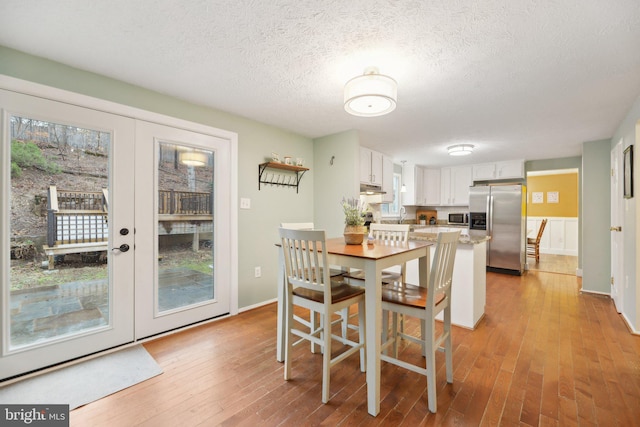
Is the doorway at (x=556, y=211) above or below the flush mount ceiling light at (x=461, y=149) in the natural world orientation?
below

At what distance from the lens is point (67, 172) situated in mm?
2111

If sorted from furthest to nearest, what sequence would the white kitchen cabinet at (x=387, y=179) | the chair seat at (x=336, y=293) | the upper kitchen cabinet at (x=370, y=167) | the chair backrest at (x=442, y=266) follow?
the white kitchen cabinet at (x=387, y=179), the upper kitchen cabinet at (x=370, y=167), the chair seat at (x=336, y=293), the chair backrest at (x=442, y=266)

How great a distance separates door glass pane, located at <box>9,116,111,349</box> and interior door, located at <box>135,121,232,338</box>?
28 centimetres

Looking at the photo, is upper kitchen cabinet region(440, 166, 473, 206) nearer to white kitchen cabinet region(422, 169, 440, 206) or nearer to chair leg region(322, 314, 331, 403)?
white kitchen cabinet region(422, 169, 440, 206)

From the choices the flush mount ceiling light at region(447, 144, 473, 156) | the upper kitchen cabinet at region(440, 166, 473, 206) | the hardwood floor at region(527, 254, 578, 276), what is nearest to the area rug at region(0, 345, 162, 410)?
the flush mount ceiling light at region(447, 144, 473, 156)

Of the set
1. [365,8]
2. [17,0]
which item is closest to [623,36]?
[365,8]

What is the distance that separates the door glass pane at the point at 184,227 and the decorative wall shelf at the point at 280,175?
2.07 ft

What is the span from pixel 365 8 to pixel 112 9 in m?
1.39

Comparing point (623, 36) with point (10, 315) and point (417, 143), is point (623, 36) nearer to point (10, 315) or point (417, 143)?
point (417, 143)

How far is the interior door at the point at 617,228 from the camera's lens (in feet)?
10.4

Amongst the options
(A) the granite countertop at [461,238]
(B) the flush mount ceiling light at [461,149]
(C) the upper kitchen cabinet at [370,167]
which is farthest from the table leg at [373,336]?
(B) the flush mount ceiling light at [461,149]

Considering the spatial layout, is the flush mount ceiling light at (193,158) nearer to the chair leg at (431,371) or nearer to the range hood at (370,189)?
the range hood at (370,189)

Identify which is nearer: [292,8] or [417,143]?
[292,8]

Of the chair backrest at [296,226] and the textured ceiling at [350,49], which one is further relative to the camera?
the chair backrest at [296,226]
